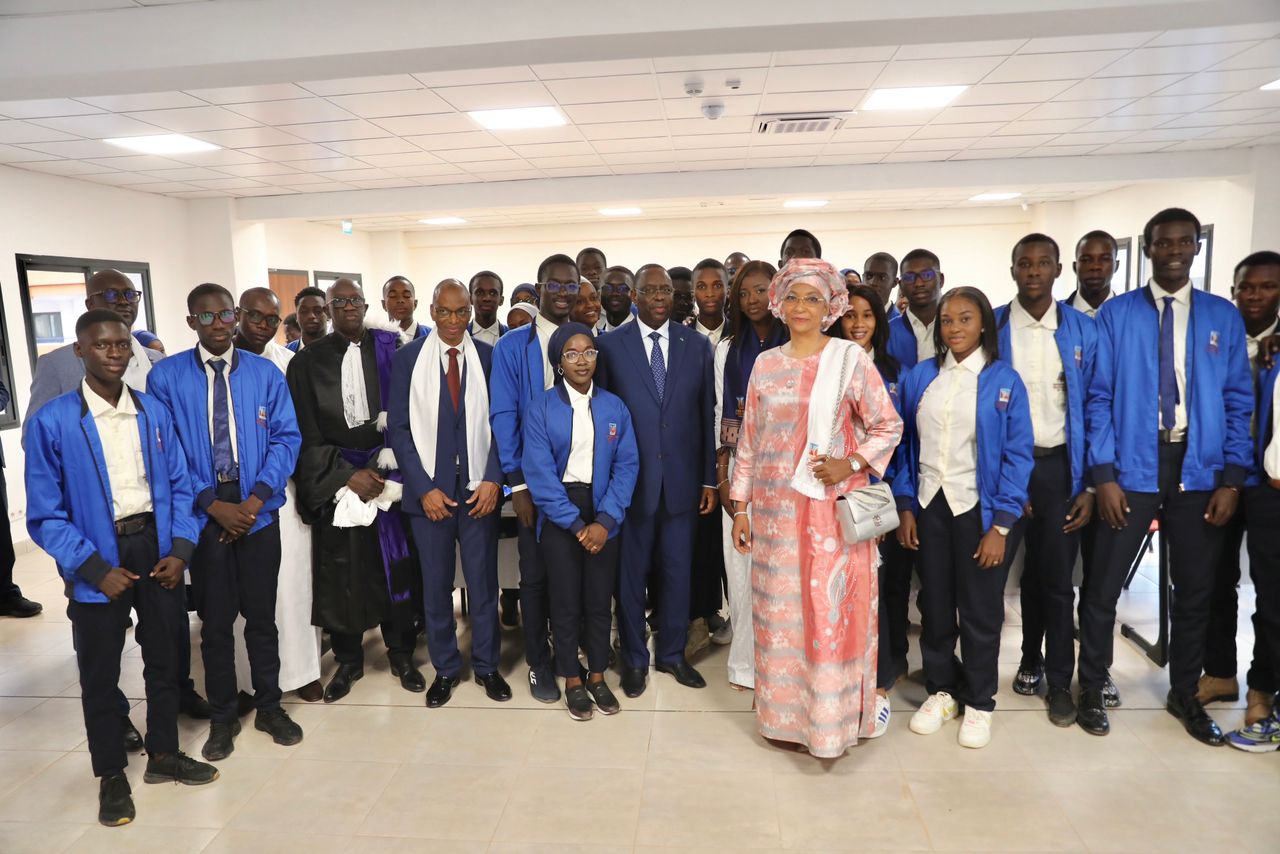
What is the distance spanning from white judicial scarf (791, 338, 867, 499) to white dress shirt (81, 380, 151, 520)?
237 centimetres

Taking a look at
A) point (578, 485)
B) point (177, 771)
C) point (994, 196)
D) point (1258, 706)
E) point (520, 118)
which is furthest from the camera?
point (994, 196)

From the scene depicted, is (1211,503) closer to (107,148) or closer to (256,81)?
(256,81)

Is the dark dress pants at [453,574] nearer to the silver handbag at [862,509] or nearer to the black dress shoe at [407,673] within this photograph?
the black dress shoe at [407,673]

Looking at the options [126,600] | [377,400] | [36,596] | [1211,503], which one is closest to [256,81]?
[377,400]

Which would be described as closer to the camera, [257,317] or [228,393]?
[228,393]

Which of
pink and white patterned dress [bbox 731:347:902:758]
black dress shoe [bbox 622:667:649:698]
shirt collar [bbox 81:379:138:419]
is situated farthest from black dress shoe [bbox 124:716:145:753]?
pink and white patterned dress [bbox 731:347:902:758]

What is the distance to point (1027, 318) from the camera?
127 inches

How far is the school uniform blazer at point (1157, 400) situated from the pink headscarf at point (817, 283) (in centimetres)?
111

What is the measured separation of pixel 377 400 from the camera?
370 cm

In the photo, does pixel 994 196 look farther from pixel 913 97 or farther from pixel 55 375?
pixel 55 375

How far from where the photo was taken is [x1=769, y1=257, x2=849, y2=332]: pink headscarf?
9.53 feet

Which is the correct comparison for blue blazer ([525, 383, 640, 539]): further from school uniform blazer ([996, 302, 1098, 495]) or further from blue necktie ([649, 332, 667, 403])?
school uniform blazer ([996, 302, 1098, 495])

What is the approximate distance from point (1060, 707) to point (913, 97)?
5147 mm

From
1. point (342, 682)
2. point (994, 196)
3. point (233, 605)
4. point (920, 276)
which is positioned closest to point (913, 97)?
point (920, 276)
